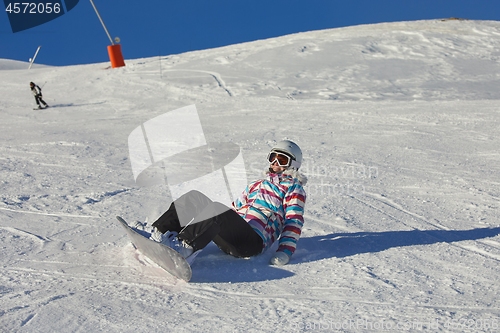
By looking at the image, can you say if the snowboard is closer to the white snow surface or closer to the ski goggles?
the white snow surface

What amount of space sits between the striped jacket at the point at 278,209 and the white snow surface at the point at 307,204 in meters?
0.19

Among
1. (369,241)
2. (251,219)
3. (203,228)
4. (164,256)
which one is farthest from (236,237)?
(369,241)

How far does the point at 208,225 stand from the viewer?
436 cm

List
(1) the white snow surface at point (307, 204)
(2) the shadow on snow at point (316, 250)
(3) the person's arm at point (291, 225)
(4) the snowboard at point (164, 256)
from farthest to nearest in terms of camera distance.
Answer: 1. (3) the person's arm at point (291, 225)
2. (2) the shadow on snow at point (316, 250)
3. (4) the snowboard at point (164, 256)
4. (1) the white snow surface at point (307, 204)

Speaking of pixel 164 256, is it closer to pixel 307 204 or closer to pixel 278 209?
pixel 278 209

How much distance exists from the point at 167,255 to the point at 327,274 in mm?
1152

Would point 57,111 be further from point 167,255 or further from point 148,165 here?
point 167,255

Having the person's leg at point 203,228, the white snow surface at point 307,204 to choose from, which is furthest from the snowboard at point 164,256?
the person's leg at point 203,228

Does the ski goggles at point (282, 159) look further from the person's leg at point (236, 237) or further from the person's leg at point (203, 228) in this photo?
the person's leg at point (203, 228)

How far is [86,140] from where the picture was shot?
1071 cm

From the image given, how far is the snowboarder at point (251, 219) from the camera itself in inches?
172

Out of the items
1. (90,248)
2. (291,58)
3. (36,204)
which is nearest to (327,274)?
(90,248)

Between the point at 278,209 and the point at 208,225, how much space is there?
73 cm

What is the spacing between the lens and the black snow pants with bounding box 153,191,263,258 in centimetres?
435
